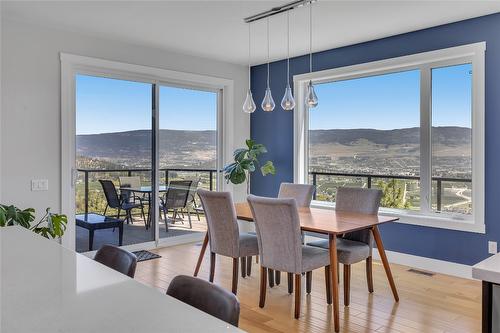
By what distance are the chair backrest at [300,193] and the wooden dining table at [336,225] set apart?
252mm

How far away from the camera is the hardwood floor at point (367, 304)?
300 cm

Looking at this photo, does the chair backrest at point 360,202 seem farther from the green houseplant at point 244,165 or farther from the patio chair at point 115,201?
the patio chair at point 115,201

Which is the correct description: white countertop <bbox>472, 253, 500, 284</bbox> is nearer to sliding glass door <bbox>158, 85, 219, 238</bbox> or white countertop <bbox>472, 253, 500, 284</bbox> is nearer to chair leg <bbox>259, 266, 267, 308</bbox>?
chair leg <bbox>259, 266, 267, 308</bbox>

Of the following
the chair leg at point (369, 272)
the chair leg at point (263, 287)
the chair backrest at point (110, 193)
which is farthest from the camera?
the chair backrest at point (110, 193)

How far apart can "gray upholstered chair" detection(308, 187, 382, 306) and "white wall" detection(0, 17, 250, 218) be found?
287 centimetres

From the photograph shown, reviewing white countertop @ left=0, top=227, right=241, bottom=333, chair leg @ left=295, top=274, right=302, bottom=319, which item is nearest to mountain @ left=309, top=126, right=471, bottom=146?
chair leg @ left=295, top=274, right=302, bottom=319

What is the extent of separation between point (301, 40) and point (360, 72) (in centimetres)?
83

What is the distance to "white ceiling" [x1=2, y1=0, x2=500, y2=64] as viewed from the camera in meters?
3.72

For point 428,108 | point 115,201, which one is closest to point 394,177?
point 428,108

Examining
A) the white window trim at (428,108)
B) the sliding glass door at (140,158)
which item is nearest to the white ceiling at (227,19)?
the white window trim at (428,108)

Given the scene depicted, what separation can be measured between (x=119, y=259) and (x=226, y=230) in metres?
1.93

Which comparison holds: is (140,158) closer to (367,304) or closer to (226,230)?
(226,230)

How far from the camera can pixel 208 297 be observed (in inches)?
50.3

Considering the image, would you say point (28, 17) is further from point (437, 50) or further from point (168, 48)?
point (437, 50)
